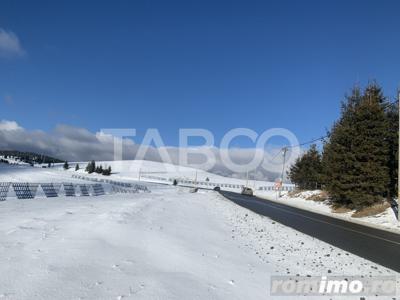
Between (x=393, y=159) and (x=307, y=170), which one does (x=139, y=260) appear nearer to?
(x=393, y=159)

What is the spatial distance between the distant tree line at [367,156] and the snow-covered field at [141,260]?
18.9 m

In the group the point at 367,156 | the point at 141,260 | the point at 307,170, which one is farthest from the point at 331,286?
the point at 307,170

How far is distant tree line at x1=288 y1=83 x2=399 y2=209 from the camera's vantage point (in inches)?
1224

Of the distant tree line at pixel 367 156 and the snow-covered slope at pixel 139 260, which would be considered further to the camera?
the distant tree line at pixel 367 156

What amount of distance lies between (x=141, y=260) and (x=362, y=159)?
27658 mm

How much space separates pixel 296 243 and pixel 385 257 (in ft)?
→ 9.10

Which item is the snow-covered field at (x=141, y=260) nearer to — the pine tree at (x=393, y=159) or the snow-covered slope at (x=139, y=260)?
the snow-covered slope at (x=139, y=260)

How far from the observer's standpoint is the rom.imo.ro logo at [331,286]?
7.99 metres

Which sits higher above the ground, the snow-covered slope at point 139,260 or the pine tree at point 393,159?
the pine tree at point 393,159

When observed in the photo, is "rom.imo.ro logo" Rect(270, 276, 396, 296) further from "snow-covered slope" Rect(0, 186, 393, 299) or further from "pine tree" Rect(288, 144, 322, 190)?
"pine tree" Rect(288, 144, 322, 190)

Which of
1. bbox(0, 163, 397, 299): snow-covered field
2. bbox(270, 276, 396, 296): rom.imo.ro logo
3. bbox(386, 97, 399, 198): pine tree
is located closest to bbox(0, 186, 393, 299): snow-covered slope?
bbox(0, 163, 397, 299): snow-covered field

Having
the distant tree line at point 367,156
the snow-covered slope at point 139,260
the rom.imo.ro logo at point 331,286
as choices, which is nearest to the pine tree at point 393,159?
the distant tree line at point 367,156

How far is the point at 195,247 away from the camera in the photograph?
1080cm

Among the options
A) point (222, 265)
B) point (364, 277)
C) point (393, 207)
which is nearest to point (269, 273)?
point (222, 265)
